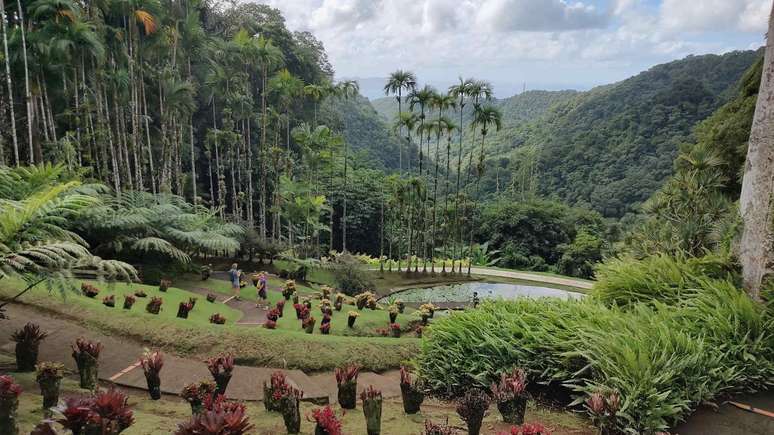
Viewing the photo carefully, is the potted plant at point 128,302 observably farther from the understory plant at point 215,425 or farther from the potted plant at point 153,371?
the understory plant at point 215,425

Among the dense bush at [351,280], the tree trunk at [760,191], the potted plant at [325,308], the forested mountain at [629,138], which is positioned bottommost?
the dense bush at [351,280]

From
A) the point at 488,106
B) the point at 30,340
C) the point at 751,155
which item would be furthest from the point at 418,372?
the point at 488,106

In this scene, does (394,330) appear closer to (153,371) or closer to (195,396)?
(153,371)

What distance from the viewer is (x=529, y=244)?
37.7 metres

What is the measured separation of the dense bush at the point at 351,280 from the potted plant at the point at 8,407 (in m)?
16.0

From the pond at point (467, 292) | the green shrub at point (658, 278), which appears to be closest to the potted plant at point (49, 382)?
the green shrub at point (658, 278)

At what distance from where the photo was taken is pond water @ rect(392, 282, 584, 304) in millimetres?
21844

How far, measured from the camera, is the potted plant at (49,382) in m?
4.16

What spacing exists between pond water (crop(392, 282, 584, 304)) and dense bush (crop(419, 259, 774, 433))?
14048mm

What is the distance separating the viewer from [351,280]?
19.7m

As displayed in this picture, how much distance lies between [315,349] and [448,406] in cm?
253

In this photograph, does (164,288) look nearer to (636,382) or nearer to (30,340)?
(30,340)

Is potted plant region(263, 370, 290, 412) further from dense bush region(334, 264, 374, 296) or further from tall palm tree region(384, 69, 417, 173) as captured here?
tall palm tree region(384, 69, 417, 173)

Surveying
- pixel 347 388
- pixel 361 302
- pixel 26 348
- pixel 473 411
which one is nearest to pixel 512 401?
pixel 473 411
